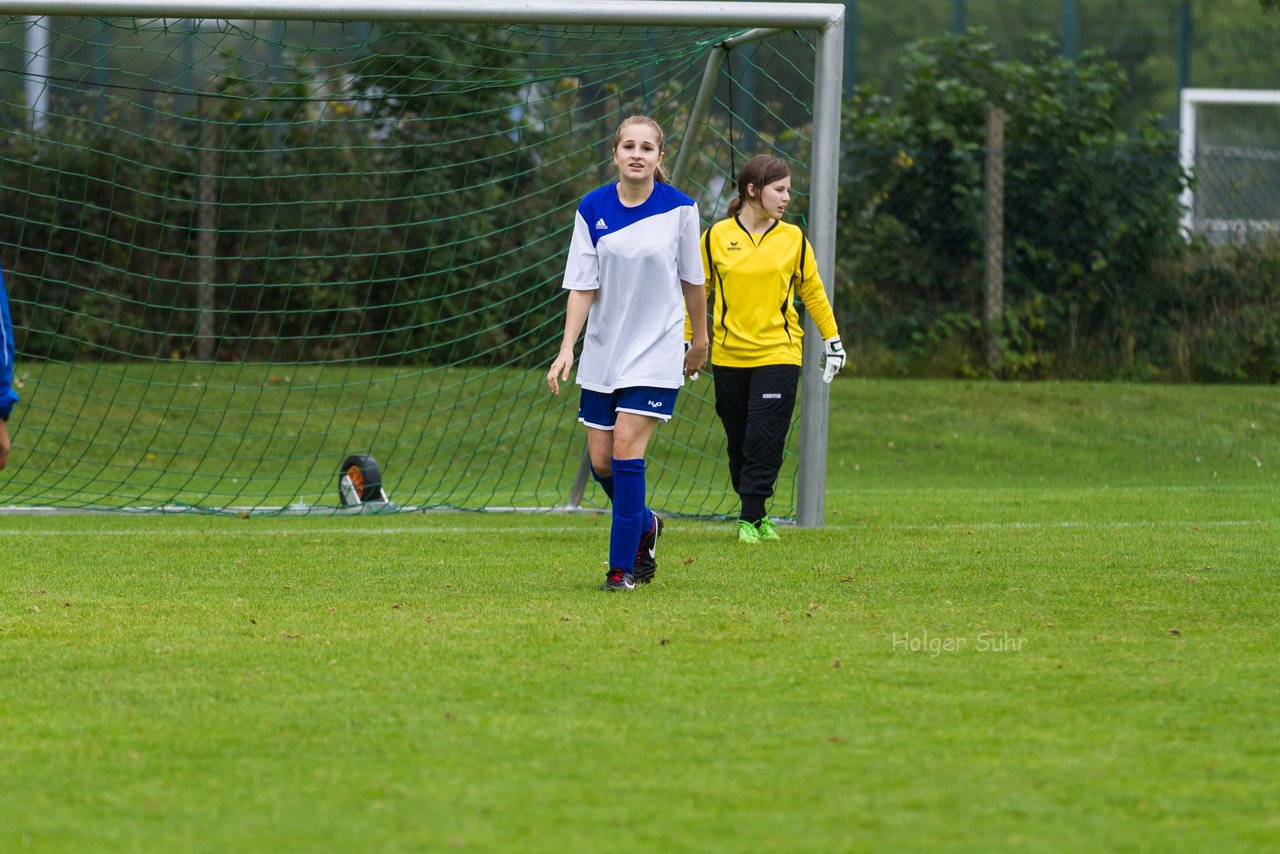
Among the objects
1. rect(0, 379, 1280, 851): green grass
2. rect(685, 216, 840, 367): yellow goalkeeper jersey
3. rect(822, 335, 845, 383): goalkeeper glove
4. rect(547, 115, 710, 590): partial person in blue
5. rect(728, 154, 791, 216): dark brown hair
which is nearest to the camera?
rect(0, 379, 1280, 851): green grass

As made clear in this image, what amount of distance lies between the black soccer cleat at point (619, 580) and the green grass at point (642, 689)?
0.07 meters

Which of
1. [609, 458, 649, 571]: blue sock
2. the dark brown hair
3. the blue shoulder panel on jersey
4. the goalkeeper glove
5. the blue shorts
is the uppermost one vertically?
the dark brown hair

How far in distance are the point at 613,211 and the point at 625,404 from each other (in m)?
0.69

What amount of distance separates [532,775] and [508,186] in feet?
34.9

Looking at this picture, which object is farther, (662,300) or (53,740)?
(662,300)

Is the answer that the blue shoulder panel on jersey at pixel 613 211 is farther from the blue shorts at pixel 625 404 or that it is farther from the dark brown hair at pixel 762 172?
the dark brown hair at pixel 762 172

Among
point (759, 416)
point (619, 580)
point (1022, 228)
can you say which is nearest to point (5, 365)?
point (619, 580)

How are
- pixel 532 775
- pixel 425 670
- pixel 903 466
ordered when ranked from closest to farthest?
pixel 532 775 < pixel 425 670 < pixel 903 466

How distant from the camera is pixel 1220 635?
15.6 ft

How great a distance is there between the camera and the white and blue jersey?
5617 millimetres

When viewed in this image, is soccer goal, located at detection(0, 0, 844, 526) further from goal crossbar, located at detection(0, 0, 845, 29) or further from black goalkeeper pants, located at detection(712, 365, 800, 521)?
black goalkeeper pants, located at detection(712, 365, 800, 521)

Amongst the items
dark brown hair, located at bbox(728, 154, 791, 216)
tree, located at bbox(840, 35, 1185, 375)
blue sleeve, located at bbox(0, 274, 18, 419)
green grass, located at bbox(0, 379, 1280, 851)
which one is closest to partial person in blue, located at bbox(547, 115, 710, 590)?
green grass, located at bbox(0, 379, 1280, 851)

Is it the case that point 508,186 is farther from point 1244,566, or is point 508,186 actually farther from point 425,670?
point 425,670

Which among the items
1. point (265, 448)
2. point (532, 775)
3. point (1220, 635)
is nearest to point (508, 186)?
point (265, 448)
